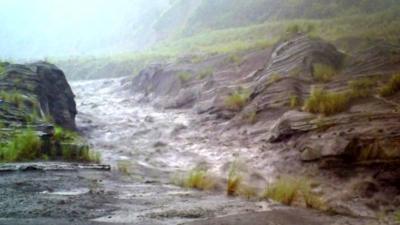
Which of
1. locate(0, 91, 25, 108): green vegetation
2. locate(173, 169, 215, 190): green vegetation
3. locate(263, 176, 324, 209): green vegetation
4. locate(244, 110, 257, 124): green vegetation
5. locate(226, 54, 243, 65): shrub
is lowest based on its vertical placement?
locate(263, 176, 324, 209): green vegetation

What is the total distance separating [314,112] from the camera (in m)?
9.99

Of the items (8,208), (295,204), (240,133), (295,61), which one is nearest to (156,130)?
(240,133)

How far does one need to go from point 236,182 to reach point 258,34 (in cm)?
1935

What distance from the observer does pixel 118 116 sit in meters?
16.5

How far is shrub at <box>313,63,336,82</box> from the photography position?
1195 centimetres

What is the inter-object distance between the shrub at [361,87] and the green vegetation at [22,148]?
6129 mm

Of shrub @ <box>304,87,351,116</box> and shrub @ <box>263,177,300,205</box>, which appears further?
shrub @ <box>304,87,351,116</box>

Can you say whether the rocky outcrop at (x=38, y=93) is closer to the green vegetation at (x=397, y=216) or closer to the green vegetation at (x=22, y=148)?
the green vegetation at (x=22, y=148)

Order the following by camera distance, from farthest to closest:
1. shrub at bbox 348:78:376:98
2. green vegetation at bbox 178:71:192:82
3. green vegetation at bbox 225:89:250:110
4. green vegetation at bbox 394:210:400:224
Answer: green vegetation at bbox 178:71:192:82 < green vegetation at bbox 225:89:250:110 < shrub at bbox 348:78:376:98 < green vegetation at bbox 394:210:400:224

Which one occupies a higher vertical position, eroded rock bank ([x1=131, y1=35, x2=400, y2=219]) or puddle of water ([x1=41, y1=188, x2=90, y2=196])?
eroded rock bank ([x1=131, y1=35, x2=400, y2=219])

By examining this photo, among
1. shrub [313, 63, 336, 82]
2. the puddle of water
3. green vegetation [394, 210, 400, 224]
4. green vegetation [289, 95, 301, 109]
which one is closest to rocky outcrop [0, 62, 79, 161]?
the puddle of water

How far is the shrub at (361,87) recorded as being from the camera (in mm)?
10005

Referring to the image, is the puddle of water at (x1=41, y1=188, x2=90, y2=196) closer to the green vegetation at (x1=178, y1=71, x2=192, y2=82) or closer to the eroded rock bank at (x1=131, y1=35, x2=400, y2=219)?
the eroded rock bank at (x1=131, y1=35, x2=400, y2=219)

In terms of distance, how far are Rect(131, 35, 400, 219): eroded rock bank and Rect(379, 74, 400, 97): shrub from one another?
2 centimetres
